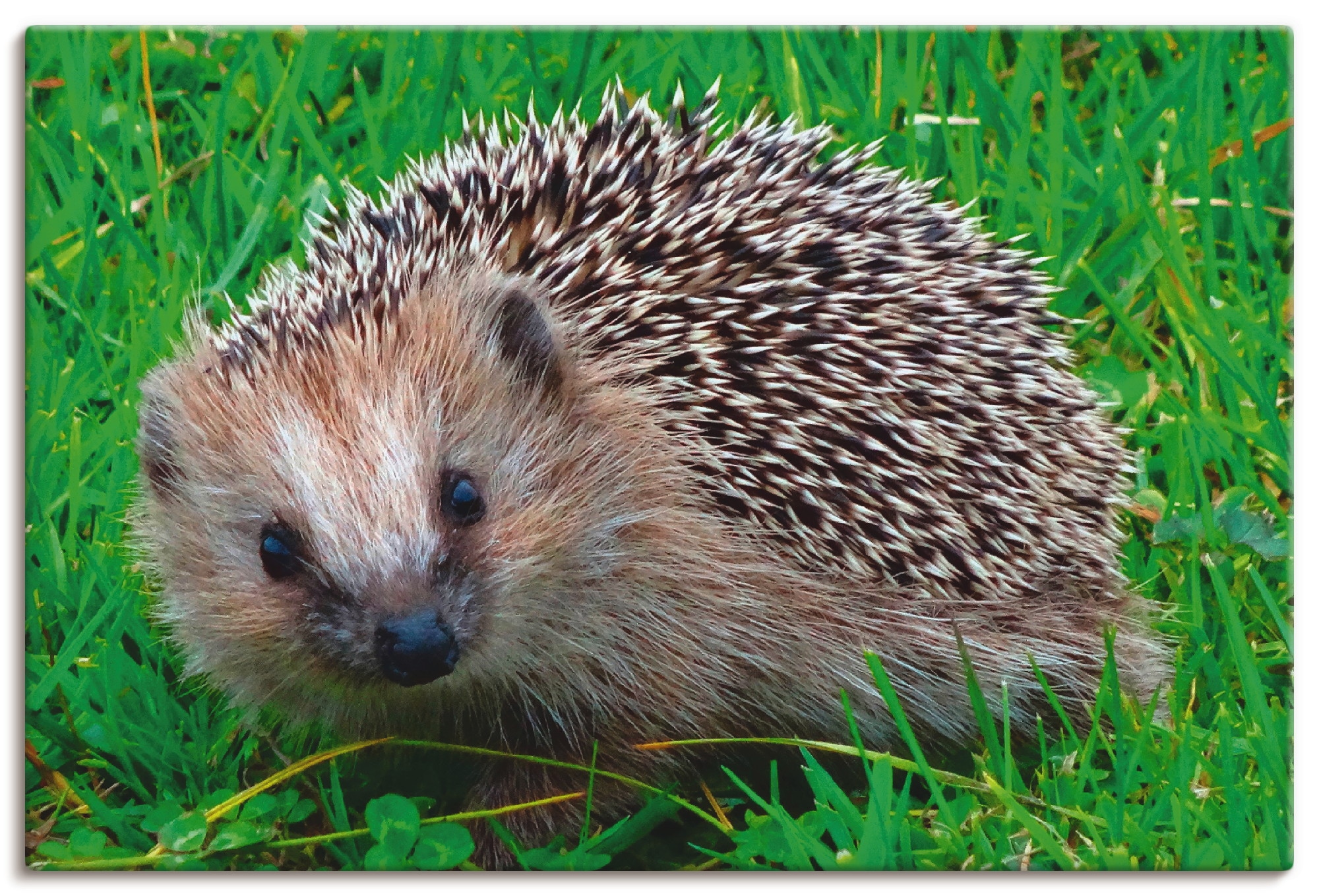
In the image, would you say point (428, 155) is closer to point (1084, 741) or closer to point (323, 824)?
point (323, 824)

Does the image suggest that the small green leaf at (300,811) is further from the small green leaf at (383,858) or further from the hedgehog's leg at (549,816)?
the hedgehog's leg at (549,816)

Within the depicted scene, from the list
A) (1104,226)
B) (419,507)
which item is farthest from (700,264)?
(1104,226)

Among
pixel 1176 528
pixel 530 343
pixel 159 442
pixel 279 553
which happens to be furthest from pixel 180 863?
pixel 1176 528

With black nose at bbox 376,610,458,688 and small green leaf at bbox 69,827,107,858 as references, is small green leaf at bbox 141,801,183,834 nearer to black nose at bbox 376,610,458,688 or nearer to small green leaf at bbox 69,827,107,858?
small green leaf at bbox 69,827,107,858

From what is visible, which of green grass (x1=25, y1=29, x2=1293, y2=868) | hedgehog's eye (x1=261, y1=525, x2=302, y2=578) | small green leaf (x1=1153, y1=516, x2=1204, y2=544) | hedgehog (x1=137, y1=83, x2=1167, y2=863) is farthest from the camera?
small green leaf (x1=1153, y1=516, x2=1204, y2=544)

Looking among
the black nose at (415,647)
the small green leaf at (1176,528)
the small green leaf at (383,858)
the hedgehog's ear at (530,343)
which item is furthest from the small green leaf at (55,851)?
the small green leaf at (1176,528)

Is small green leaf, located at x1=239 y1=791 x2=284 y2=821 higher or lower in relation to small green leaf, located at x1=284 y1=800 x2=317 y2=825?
higher

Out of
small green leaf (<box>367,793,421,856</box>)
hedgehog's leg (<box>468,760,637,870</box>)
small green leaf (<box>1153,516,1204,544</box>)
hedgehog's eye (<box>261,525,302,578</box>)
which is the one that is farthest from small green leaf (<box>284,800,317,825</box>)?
small green leaf (<box>1153,516,1204,544</box>)
